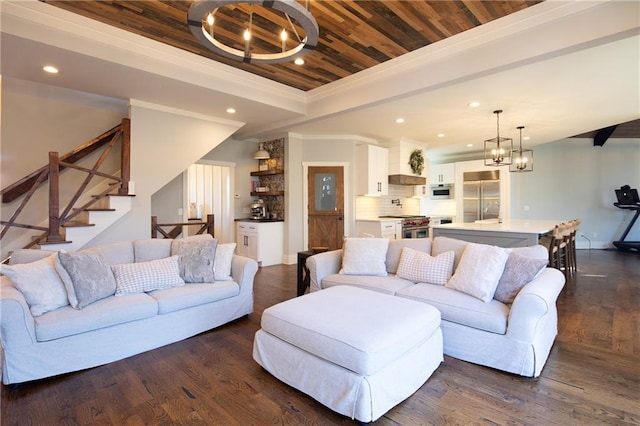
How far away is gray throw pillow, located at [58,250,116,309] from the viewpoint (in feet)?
8.43

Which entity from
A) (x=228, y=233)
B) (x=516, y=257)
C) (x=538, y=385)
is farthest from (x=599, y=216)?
(x=228, y=233)

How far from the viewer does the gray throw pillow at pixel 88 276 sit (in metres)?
2.57

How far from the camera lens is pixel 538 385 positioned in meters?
2.22

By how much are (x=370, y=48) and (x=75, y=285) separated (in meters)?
3.63

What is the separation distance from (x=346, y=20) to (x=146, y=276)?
119 inches

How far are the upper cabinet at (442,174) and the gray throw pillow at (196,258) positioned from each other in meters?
7.51

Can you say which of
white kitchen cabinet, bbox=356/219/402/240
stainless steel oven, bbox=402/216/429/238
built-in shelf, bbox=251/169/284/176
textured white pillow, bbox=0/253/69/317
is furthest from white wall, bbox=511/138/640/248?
textured white pillow, bbox=0/253/69/317

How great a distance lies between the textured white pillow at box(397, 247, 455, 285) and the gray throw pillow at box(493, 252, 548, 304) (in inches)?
18.9

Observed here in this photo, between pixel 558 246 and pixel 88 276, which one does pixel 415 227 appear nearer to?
pixel 558 246

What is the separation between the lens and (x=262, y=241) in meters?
6.43

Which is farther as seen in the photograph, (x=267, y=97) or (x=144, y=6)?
(x=267, y=97)

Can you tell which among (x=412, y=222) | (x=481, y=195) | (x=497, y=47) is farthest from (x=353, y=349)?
(x=481, y=195)

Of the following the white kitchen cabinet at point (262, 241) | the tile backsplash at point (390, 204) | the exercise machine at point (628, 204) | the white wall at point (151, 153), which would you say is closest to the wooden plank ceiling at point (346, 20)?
the white wall at point (151, 153)

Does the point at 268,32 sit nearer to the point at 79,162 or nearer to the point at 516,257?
the point at 516,257
